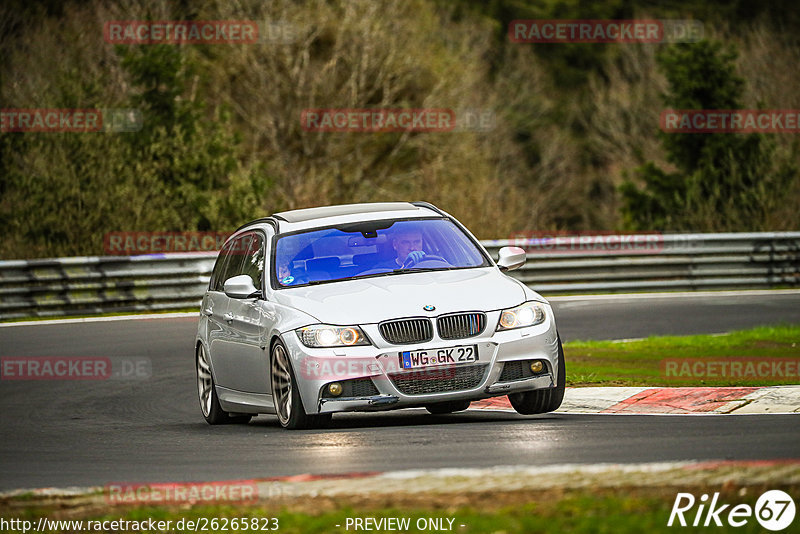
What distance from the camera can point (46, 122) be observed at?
30.0 m

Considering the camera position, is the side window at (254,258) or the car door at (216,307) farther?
the car door at (216,307)

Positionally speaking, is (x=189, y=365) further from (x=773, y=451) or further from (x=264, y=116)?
(x=264, y=116)

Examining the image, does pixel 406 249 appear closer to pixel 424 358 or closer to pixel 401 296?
pixel 401 296

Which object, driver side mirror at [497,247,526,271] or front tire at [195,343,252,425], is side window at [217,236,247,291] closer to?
front tire at [195,343,252,425]

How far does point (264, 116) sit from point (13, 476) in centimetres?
3825

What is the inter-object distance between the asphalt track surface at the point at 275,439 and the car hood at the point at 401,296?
0.83 meters

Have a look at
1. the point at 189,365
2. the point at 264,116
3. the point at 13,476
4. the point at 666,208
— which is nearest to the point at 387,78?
the point at 264,116

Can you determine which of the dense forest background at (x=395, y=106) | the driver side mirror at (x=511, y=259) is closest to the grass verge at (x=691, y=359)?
the driver side mirror at (x=511, y=259)

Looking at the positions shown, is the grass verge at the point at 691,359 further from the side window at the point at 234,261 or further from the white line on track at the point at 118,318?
the white line on track at the point at 118,318

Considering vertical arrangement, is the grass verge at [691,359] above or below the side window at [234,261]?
below

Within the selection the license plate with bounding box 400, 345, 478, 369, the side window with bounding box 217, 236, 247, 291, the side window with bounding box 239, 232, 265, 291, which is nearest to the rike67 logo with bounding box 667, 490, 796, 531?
the license plate with bounding box 400, 345, 478, 369

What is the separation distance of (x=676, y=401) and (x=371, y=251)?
2682 mm

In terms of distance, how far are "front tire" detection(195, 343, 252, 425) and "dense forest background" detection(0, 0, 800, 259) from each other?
586 inches

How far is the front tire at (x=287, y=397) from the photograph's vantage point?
10.3m
